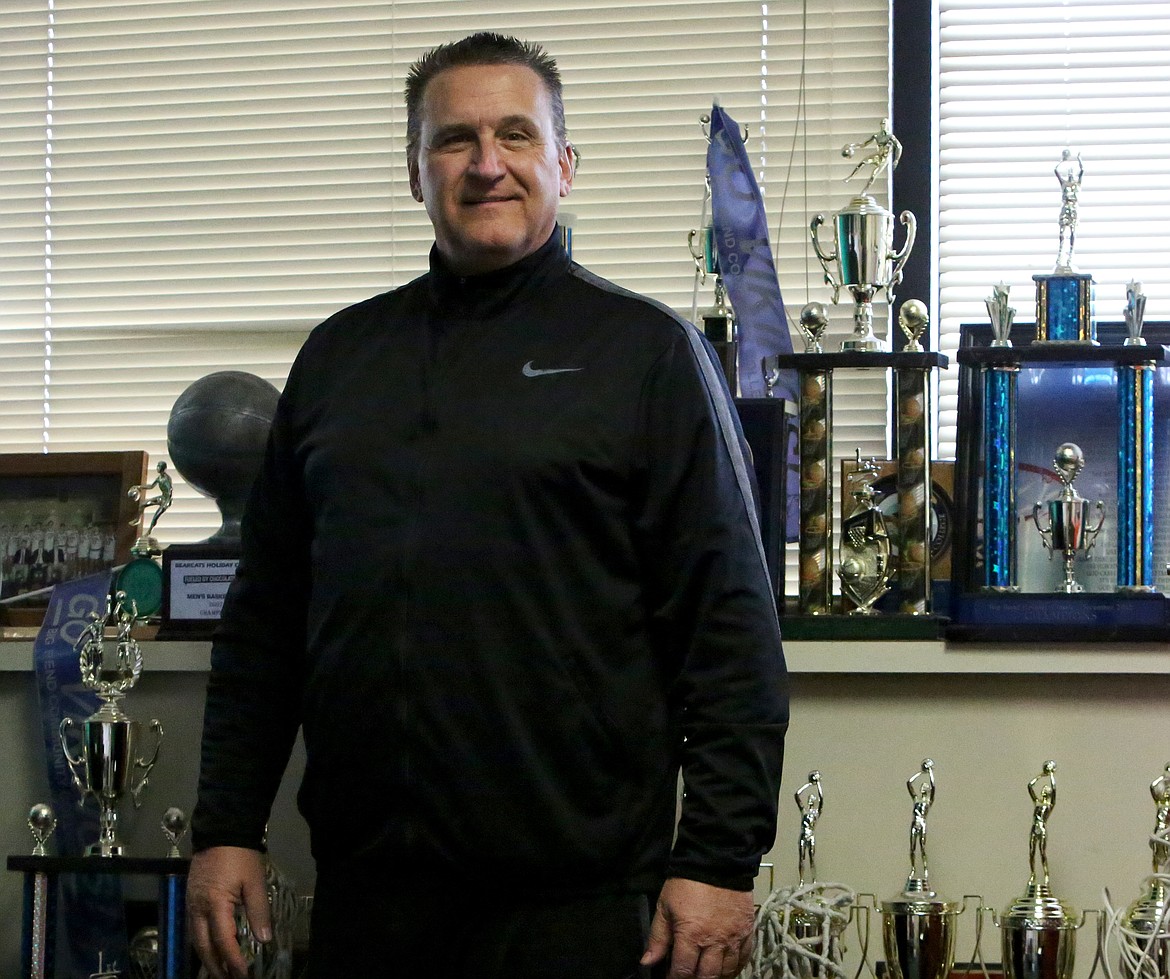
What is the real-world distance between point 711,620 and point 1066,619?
737 millimetres

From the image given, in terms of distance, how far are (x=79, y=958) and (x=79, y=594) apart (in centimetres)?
52

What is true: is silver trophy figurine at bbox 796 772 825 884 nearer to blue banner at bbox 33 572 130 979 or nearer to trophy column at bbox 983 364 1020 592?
trophy column at bbox 983 364 1020 592

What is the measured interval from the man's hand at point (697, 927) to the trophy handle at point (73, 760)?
3.36 ft

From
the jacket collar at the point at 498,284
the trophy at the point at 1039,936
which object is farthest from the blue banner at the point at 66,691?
the trophy at the point at 1039,936

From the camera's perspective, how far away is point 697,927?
1391 mm

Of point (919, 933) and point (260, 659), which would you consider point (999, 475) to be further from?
point (260, 659)

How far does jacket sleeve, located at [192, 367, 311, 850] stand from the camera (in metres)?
1.64

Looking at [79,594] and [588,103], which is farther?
[588,103]

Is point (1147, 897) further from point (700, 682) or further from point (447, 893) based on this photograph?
point (447, 893)

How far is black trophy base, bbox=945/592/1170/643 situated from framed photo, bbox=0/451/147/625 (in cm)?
133

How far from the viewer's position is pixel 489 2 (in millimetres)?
2709

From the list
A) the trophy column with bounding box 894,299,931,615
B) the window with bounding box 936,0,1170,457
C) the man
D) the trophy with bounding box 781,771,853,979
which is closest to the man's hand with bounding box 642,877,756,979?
the man

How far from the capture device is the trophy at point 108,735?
2061 mm

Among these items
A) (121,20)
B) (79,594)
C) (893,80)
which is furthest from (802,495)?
(121,20)
